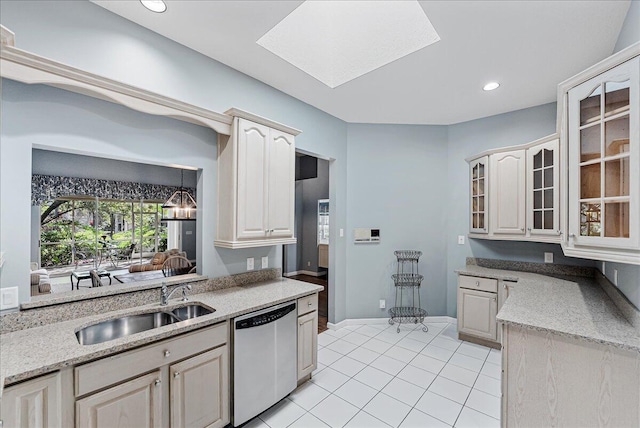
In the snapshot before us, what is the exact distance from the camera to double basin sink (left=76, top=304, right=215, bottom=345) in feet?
5.56

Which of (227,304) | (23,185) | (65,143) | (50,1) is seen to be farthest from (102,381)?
(50,1)

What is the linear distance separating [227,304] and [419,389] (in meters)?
1.83

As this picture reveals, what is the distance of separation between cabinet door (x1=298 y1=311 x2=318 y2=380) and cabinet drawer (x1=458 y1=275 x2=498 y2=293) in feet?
6.49

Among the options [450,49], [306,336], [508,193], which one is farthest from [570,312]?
[450,49]

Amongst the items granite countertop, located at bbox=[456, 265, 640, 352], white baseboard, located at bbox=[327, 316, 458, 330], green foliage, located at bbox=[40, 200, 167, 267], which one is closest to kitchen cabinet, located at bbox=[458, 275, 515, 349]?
granite countertop, located at bbox=[456, 265, 640, 352]

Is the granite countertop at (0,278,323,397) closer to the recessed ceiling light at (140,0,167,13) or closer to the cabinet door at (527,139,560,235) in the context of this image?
the recessed ceiling light at (140,0,167,13)

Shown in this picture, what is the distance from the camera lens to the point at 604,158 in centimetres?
147

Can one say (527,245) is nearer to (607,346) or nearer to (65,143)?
(607,346)

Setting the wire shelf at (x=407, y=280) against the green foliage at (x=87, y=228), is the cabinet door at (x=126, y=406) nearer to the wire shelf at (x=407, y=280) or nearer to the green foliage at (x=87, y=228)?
the wire shelf at (x=407, y=280)

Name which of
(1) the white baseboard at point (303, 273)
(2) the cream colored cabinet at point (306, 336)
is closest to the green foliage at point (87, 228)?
(1) the white baseboard at point (303, 273)

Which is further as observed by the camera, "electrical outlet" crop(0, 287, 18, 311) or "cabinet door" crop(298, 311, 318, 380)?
"cabinet door" crop(298, 311, 318, 380)

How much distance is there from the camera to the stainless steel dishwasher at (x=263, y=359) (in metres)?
1.92

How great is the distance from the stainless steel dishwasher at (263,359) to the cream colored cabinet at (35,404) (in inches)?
34.6

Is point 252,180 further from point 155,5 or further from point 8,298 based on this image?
point 8,298
